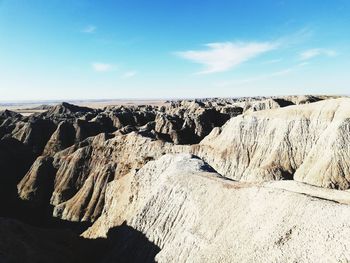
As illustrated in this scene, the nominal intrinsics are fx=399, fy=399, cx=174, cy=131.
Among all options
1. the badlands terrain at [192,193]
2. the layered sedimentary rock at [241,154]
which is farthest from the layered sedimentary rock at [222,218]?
Result: the layered sedimentary rock at [241,154]

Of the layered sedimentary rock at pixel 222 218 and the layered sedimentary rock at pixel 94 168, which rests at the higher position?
the layered sedimentary rock at pixel 222 218

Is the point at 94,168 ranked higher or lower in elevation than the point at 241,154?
lower

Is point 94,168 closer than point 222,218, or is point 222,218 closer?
point 222,218

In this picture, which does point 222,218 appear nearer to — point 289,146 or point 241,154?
point 289,146

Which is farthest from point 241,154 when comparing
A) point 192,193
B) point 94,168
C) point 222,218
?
point 222,218

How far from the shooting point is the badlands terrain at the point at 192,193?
25984 millimetres

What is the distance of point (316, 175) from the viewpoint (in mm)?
58781

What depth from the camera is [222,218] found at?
3094cm

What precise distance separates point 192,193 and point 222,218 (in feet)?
18.3

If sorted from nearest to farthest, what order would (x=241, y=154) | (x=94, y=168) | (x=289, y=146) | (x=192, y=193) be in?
1. (x=192, y=193)
2. (x=289, y=146)
3. (x=241, y=154)
4. (x=94, y=168)

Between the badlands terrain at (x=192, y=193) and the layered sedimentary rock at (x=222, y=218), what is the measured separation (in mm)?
90

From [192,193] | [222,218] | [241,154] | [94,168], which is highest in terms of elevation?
[192,193]

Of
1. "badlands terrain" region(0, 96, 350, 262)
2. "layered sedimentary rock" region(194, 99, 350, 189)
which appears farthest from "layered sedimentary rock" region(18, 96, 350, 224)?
"badlands terrain" region(0, 96, 350, 262)

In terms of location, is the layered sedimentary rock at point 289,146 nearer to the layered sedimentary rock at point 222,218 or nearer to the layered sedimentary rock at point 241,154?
the layered sedimentary rock at point 241,154
